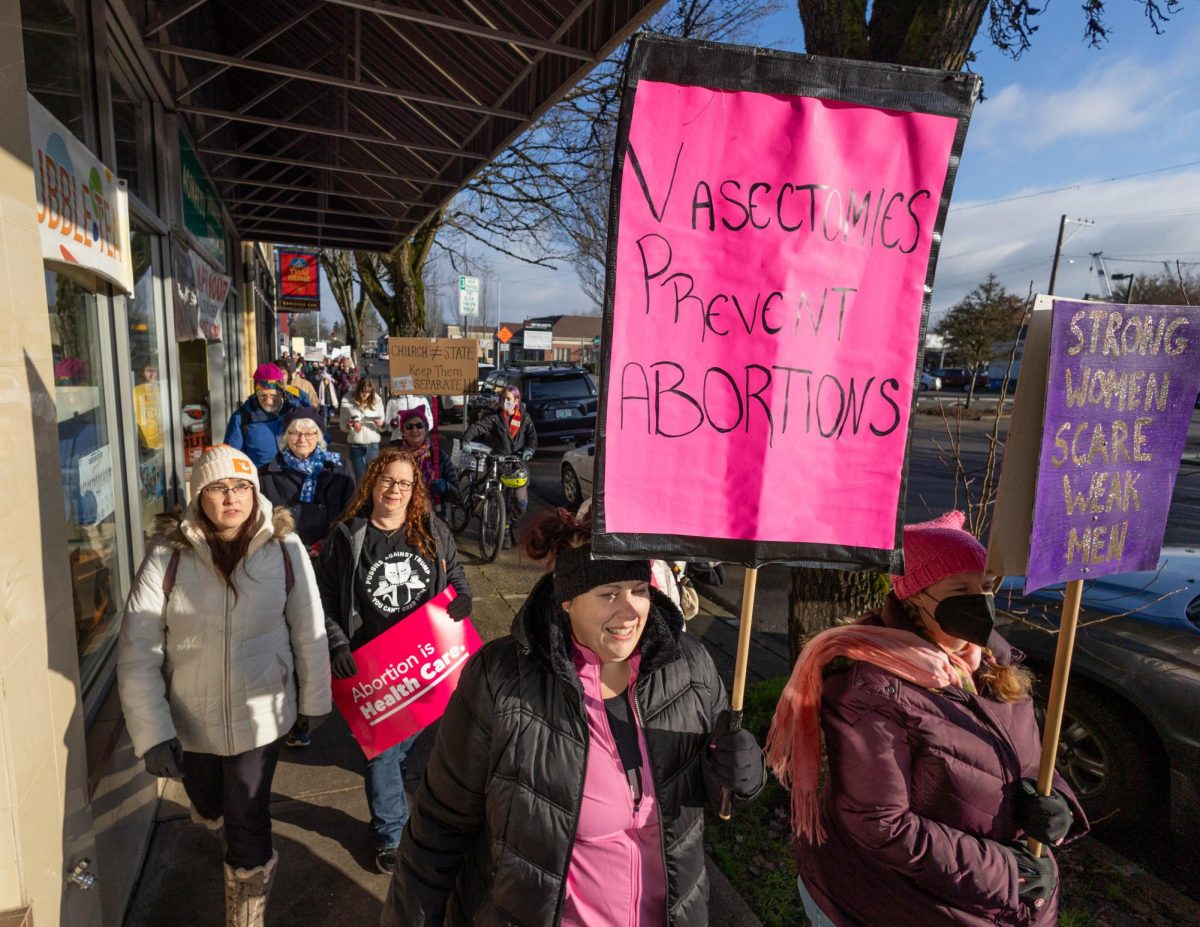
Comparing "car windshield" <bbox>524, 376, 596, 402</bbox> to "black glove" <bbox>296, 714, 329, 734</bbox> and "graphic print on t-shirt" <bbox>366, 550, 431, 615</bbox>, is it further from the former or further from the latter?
"black glove" <bbox>296, 714, 329, 734</bbox>

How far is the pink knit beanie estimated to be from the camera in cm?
187

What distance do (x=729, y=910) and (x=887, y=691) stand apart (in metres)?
1.72

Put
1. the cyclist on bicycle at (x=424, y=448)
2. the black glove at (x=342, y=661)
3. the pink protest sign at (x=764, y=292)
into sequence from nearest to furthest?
the pink protest sign at (x=764, y=292)
the black glove at (x=342, y=661)
the cyclist on bicycle at (x=424, y=448)

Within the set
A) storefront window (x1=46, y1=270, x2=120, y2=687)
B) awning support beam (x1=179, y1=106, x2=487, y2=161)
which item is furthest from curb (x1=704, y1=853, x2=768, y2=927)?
awning support beam (x1=179, y1=106, x2=487, y2=161)

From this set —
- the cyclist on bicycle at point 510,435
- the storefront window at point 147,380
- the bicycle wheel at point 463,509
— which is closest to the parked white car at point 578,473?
the cyclist on bicycle at point 510,435

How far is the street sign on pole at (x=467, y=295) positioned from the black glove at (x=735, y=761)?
17489mm

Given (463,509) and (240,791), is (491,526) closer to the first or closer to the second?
(463,509)

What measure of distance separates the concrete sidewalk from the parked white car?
6.02 meters

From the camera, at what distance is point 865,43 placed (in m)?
3.52

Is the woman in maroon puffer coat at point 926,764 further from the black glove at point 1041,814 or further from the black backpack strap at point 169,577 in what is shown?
the black backpack strap at point 169,577

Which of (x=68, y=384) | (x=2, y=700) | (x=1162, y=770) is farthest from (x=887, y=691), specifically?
(x=68, y=384)

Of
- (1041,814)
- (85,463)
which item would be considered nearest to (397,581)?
(85,463)

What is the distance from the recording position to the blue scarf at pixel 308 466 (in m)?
4.66

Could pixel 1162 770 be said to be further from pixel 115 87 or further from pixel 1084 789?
pixel 115 87
